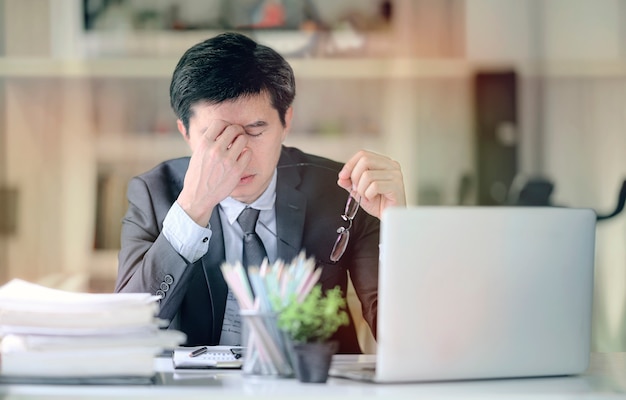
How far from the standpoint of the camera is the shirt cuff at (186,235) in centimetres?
220

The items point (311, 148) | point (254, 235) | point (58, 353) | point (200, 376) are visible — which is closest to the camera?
point (58, 353)

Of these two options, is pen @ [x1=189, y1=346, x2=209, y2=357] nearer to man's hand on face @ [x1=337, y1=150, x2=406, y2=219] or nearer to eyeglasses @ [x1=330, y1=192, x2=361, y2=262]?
man's hand on face @ [x1=337, y1=150, x2=406, y2=219]

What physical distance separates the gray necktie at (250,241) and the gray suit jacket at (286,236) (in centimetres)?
6

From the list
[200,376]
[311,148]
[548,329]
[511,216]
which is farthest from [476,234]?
[311,148]

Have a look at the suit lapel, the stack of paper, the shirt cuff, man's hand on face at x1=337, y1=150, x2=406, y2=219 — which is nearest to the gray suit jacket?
the suit lapel

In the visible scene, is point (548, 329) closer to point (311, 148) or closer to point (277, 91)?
point (277, 91)

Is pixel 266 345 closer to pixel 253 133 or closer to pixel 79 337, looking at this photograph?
pixel 79 337

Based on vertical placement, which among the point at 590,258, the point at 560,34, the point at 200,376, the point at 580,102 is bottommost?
the point at 200,376

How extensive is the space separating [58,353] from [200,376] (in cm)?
25

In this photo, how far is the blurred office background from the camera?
3576mm

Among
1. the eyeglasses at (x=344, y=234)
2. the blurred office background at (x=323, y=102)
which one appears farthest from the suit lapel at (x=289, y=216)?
the blurred office background at (x=323, y=102)

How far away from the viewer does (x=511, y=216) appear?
58.4 inches

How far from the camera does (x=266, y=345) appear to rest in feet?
5.00

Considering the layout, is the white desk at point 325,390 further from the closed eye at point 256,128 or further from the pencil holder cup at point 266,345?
the closed eye at point 256,128
